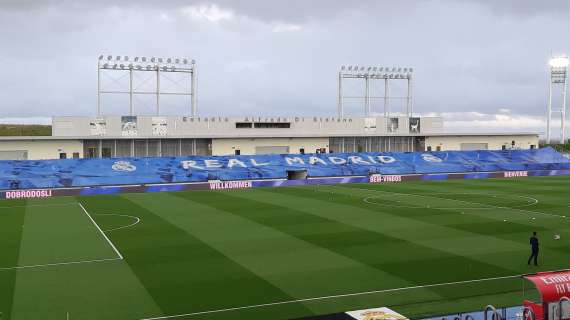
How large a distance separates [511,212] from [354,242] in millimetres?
15059

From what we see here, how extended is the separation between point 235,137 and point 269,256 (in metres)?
49.8

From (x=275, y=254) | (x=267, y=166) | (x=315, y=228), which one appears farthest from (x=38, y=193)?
(x=275, y=254)

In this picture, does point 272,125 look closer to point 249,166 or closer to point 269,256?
point 249,166

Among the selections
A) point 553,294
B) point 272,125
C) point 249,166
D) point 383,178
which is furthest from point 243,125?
point 553,294

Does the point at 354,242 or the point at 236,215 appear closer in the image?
the point at 354,242

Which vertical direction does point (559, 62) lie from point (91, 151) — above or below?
above

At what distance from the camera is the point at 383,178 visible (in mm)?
65375

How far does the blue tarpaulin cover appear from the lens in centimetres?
5919

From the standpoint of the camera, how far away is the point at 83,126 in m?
71.4

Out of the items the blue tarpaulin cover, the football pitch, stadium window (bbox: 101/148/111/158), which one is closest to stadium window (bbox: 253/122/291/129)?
the blue tarpaulin cover

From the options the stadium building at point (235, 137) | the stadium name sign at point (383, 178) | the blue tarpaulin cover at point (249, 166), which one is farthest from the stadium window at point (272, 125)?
the stadium name sign at point (383, 178)

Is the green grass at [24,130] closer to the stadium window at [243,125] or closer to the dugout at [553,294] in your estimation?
the stadium window at [243,125]

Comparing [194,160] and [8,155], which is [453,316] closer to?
[194,160]

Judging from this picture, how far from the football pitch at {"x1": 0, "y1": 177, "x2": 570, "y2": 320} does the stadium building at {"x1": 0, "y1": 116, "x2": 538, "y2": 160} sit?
2345 centimetres
